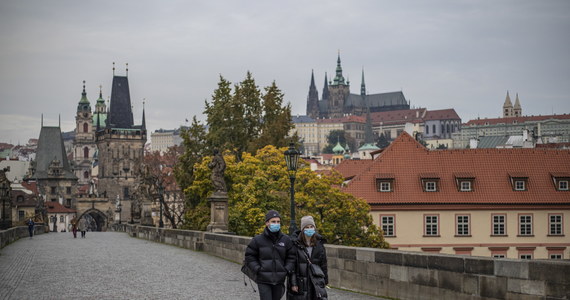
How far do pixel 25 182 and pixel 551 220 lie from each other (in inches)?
3593

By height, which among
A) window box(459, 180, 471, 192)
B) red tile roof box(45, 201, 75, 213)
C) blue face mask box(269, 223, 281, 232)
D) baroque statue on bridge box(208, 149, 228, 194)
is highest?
baroque statue on bridge box(208, 149, 228, 194)

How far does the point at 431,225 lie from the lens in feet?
168

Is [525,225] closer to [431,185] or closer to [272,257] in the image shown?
[431,185]

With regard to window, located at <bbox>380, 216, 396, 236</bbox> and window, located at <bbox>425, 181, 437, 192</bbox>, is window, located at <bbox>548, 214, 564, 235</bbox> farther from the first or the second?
window, located at <bbox>380, 216, 396, 236</bbox>

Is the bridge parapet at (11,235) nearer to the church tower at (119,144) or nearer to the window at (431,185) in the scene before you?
the window at (431,185)

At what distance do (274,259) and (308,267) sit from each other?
42cm

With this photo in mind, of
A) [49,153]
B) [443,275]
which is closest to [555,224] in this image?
[443,275]

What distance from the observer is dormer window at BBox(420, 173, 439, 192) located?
174 ft

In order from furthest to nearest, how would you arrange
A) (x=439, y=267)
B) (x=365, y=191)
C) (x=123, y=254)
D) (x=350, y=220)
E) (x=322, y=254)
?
1. (x=365, y=191)
2. (x=350, y=220)
3. (x=123, y=254)
4. (x=439, y=267)
5. (x=322, y=254)

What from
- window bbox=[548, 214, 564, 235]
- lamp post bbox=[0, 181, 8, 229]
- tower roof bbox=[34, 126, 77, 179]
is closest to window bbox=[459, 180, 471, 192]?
window bbox=[548, 214, 564, 235]

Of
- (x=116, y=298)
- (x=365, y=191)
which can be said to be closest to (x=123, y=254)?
(x=116, y=298)

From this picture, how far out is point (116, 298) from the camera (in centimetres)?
1423

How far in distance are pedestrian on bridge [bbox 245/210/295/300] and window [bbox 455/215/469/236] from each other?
42855mm

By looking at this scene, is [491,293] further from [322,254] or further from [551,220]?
[551,220]
